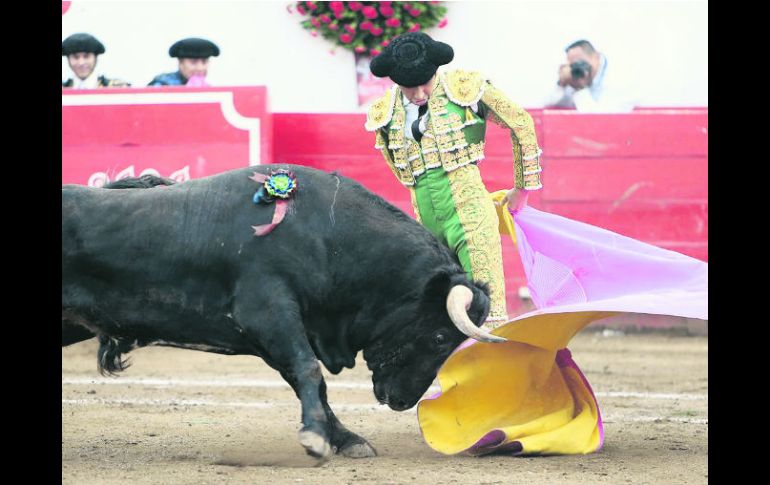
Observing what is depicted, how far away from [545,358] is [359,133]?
3727 mm

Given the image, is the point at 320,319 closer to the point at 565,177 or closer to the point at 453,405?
the point at 453,405

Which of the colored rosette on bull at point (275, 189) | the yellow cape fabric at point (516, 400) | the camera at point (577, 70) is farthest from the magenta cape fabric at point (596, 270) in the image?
the camera at point (577, 70)

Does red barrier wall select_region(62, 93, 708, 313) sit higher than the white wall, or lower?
lower

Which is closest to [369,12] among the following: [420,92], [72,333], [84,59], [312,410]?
[84,59]

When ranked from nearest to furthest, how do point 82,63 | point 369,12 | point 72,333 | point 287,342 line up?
1. point 287,342
2. point 72,333
3. point 82,63
4. point 369,12

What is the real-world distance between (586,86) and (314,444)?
17.7ft

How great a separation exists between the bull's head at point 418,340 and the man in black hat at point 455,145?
0.95 feet

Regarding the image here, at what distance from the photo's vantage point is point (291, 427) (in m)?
5.30

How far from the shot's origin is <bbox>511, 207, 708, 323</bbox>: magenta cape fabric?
15.7 feet

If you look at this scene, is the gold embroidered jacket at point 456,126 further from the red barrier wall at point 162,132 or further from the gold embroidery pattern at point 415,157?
the red barrier wall at point 162,132

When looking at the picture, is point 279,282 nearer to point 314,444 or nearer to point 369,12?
point 314,444

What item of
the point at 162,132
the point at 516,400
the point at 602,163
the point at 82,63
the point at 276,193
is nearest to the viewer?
the point at 276,193

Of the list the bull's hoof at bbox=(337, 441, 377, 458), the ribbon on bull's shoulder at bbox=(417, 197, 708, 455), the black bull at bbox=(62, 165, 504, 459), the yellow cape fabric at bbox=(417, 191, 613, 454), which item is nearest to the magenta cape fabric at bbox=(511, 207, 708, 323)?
the ribbon on bull's shoulder at bbox=(417, 197, 708, 455)

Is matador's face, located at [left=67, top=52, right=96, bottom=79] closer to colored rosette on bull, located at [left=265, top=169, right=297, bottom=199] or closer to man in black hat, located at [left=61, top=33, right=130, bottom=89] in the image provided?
man in black hat, located at [left=61, top=33, right=130, bottom=89]
